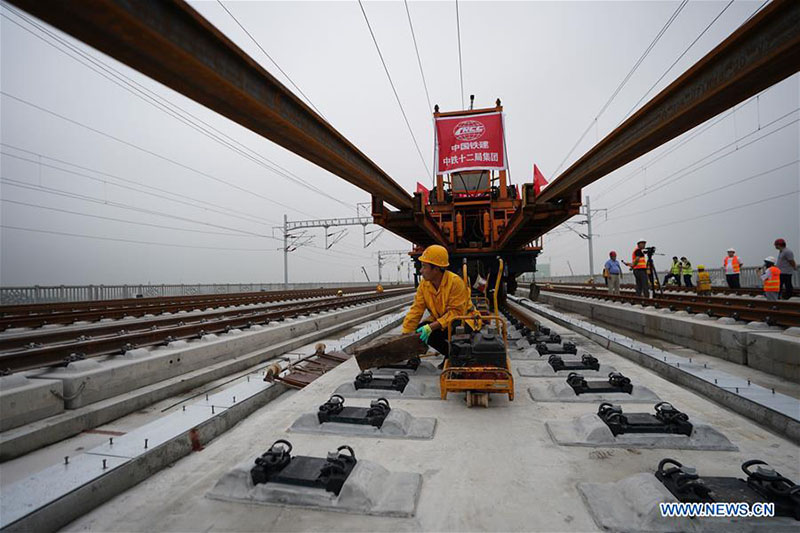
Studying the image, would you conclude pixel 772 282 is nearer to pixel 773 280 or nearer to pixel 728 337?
pixel 773 280

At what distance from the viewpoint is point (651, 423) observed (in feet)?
8.25

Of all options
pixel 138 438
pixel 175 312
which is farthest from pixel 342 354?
pixel 175 312

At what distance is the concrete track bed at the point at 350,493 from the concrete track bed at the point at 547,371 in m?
2.47

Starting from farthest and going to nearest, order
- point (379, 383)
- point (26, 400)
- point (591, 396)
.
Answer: point (379, 383)
point (591, 396)
point (26, 400)

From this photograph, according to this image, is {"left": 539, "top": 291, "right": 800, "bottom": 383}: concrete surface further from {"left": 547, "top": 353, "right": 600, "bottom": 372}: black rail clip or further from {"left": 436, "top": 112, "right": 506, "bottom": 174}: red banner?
{"left": 436, "top": 112, "right": 506, "bottom": 174}: red banner

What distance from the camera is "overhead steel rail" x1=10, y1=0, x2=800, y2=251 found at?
169cm

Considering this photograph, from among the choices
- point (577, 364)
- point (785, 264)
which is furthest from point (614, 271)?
point (577, 364)

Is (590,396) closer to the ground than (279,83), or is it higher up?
closer to the ground

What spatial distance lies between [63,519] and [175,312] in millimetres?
10338

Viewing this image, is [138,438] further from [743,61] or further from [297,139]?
[743,61]

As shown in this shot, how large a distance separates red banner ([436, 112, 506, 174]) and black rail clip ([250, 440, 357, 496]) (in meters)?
6.49

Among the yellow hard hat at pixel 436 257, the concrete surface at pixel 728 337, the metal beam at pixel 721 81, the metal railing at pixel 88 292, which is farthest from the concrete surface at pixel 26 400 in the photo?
the metal railing at pixel 88 292

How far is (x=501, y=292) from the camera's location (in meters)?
9.39

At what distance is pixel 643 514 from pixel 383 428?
160 cm
